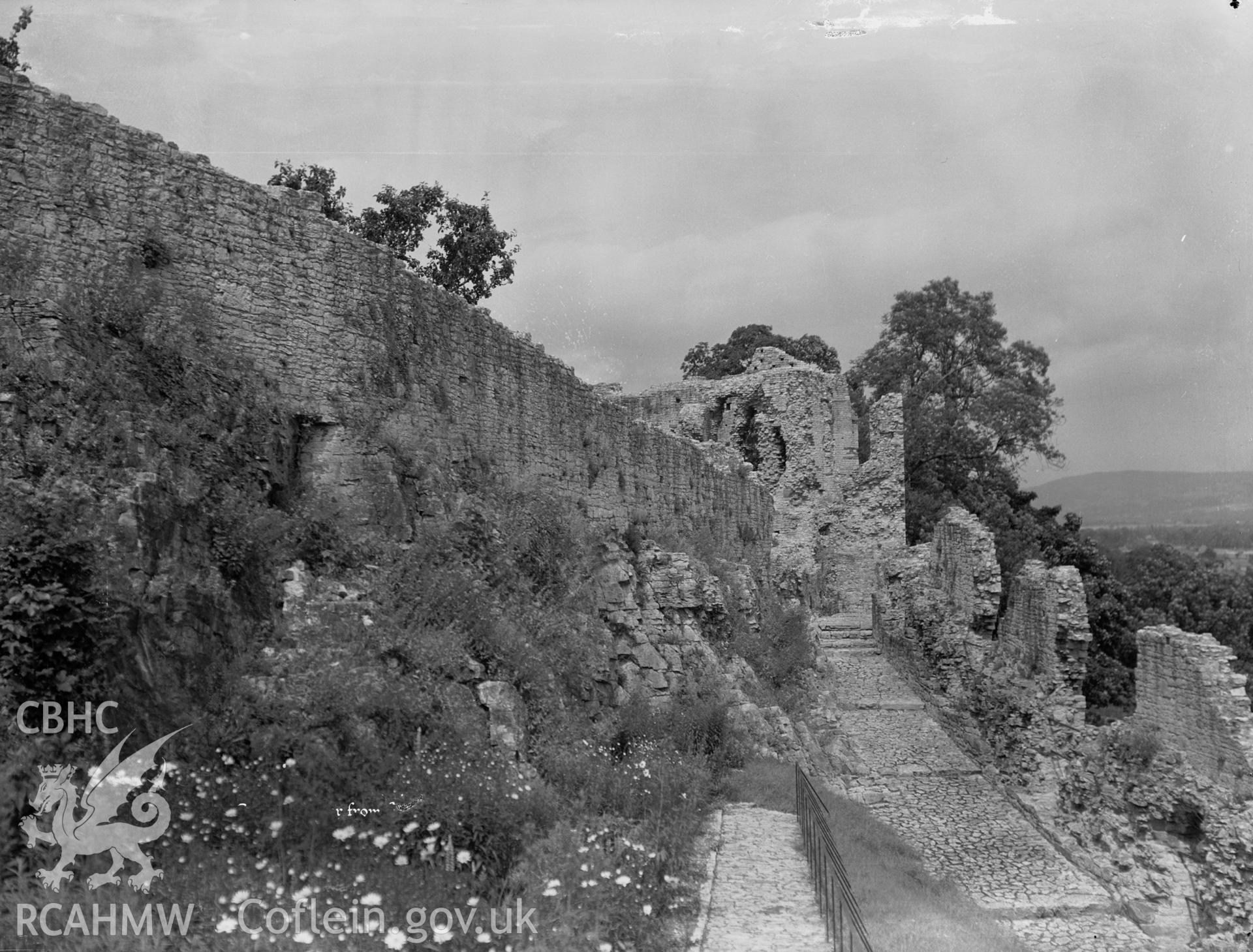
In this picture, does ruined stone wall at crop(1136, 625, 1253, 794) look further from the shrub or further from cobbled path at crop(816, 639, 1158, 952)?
cobbled path at crop(816, 639, 1158, 952)

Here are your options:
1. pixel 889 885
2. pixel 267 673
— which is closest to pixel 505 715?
pixel 267 673

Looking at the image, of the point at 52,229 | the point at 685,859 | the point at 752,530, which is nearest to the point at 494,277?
the point at 752,530

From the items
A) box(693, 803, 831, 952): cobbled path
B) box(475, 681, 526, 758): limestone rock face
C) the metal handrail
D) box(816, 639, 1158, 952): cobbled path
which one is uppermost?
box(475, 681, 526, 758): limestone rock face

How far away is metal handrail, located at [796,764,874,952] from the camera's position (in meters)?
5.87

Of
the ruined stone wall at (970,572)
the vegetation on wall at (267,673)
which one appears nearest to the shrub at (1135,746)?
the ruined stone wall at (970,572)

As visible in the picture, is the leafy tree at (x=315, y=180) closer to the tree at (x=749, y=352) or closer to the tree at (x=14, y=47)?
the tree at (x=14, y=47)

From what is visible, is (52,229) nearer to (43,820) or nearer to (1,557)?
(1,557)

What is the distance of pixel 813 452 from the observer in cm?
3055

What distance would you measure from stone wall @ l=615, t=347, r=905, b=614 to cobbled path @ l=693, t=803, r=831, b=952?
704 inches

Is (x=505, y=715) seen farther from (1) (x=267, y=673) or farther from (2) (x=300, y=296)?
(2) (x=300, y=296)

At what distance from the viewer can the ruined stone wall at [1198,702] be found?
14742 millimetres

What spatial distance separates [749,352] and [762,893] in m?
39.2

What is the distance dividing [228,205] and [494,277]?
19.5 metres

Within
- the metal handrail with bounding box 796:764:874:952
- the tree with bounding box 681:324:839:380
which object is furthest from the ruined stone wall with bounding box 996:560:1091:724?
the tree with bounding box 681:324:839:380
